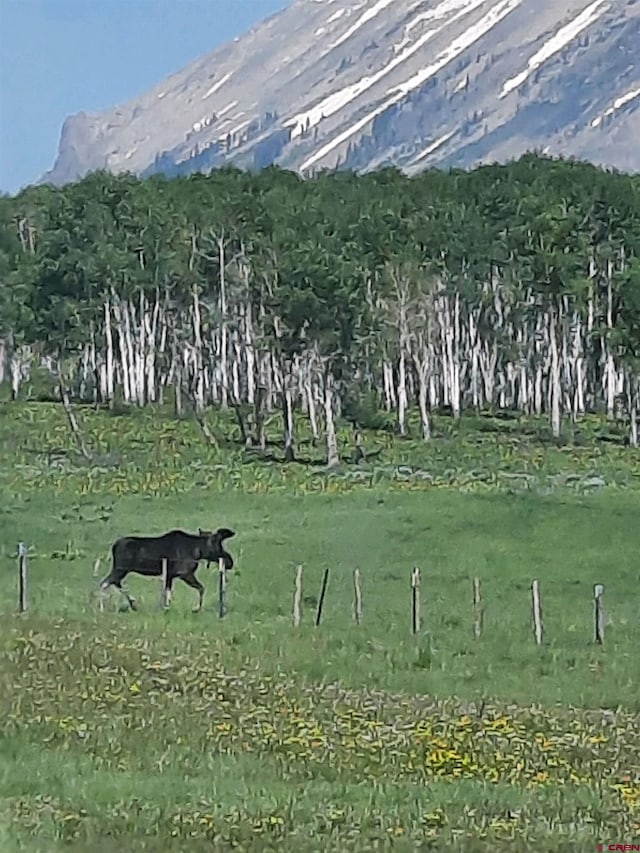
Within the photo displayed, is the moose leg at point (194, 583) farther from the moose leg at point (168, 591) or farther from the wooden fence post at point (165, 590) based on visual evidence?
the wooden fence post at point (165, 590)

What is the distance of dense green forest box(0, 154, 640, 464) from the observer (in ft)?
268

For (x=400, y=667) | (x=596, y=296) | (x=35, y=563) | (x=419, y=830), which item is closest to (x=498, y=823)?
(x=419, y=830)

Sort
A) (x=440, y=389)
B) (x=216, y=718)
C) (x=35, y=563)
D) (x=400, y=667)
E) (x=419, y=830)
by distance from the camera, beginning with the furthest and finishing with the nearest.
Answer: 1. (x=440, y=389)
2. (x=35, y=563)
3. (x=400, y=667)
4. (x=216, y=718)
5. (x=419, y=830)

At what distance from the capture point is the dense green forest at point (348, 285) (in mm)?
81750

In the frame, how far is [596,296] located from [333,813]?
76562 mm

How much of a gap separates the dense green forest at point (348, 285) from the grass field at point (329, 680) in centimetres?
3077

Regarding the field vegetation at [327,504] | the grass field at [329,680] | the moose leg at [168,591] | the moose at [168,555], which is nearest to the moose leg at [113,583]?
the moose at [168,555]

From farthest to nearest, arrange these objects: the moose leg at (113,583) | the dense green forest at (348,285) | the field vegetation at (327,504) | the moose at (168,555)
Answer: the dense green forest at (348,285)
the moose at (168,555)
the moose leg at (113,583)
the field vegetation at (327,504)

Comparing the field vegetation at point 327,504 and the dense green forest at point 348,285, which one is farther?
the dense green forest at point 348,285

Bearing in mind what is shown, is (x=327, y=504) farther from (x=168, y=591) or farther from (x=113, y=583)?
(x=168, y=591)

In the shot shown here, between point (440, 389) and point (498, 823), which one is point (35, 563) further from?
point (440, 389)

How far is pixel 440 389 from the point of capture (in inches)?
3932

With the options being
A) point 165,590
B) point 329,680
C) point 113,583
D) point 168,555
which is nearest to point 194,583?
point 168,555

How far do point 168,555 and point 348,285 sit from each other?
45.4m
